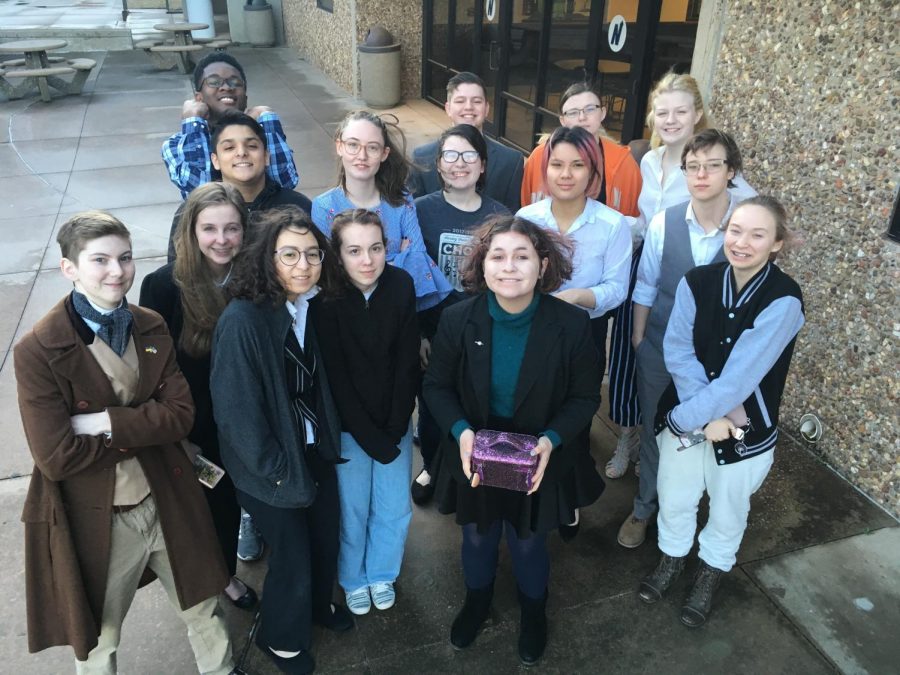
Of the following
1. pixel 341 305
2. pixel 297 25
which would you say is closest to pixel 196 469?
pixel 341 305

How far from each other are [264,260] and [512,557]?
1418 mm

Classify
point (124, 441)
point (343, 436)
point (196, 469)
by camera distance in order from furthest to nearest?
point (343, 436) < point (196, 469) < point (124, 441)

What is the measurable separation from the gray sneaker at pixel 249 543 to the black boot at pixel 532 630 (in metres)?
1.21

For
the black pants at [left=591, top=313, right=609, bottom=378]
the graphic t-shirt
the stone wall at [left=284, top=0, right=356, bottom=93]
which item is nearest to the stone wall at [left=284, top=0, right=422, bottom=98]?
the stone wall at [left=284, top=0, right=356, bottom=93]

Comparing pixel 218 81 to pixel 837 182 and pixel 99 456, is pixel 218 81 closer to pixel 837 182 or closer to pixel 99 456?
pixel 99 456

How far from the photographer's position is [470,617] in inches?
109

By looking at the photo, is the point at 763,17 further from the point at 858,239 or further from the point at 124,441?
the point at 124,441

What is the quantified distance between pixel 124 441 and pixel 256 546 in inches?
49.0

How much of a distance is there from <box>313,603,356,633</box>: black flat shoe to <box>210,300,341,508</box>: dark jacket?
0.64m

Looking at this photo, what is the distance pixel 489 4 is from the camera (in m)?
9.12

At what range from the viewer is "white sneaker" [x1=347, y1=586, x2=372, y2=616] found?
9.40 ft

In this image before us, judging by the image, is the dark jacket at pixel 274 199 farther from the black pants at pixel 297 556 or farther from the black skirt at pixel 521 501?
the black skirt at pixel 521 501

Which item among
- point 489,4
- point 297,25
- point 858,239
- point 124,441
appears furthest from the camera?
point 297,25

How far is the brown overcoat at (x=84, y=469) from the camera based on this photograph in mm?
2010
